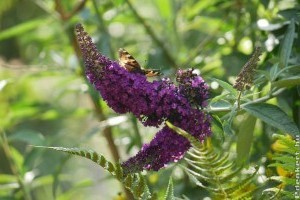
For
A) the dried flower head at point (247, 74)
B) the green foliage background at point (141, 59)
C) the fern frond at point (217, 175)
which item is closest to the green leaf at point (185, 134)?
the fern frond at point (217, 175)

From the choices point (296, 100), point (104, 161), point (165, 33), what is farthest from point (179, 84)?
point (165, 33)

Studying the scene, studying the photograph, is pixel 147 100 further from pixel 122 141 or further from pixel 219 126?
pixel 122 141

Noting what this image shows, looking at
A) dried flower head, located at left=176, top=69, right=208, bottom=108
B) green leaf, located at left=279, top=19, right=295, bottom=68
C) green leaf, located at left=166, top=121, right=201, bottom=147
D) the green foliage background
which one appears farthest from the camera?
the green foliage background

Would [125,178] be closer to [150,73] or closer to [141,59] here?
[150,73]

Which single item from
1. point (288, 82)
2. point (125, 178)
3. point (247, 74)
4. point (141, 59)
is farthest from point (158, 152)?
point (141, 59)

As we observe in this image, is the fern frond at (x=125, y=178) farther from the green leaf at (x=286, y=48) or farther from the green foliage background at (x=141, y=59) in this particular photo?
the green foliage background at (x=141, y=59)

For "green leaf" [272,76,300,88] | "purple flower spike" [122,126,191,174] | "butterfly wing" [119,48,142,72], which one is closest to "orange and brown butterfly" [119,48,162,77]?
"butterfly wing" [119,48,142,72]

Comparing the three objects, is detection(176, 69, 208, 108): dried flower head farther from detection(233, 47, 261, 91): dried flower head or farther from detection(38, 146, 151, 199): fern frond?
detection(38, 146, 151, 199): fern frond
